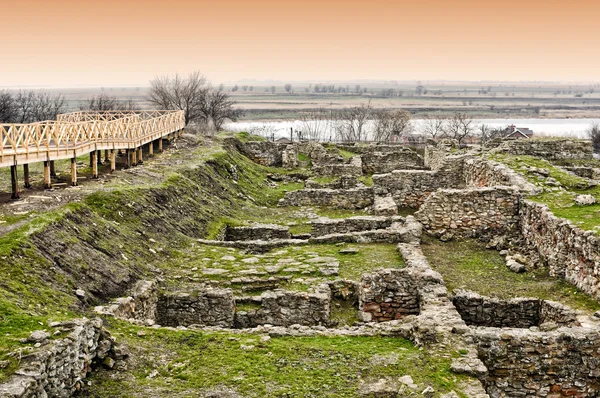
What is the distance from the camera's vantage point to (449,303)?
1196 cm

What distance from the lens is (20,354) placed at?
7.99m

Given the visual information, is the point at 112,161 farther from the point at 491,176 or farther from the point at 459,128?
the point at 459,128

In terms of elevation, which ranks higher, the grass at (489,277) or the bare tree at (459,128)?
the bare tree at (459,128)

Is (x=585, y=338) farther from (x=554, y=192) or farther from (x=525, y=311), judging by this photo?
(x=554, y=192)

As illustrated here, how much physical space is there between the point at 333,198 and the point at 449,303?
50.2 feet

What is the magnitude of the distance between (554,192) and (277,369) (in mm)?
13184

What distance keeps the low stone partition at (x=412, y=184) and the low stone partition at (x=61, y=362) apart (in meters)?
18.4

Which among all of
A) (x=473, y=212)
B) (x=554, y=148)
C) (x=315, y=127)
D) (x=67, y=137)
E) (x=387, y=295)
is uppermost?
(x=67, y=137)

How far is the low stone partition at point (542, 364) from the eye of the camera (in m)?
10.1

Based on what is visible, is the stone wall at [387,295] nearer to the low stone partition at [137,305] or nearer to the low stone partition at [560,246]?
the low stone partition at [560,246]

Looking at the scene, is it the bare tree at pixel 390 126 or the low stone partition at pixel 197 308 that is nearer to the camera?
the low stone partition at pixel 197 308

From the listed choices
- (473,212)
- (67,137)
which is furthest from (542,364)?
(67,137)

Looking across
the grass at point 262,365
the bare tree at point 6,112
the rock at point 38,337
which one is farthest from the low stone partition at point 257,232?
the bare tree at point 6,112

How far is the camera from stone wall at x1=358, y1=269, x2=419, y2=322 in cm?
1346
